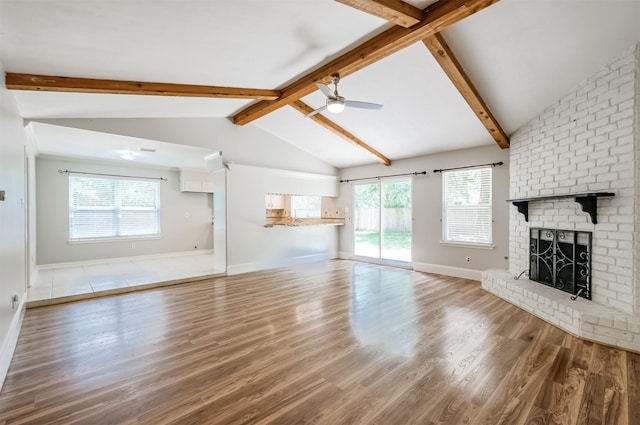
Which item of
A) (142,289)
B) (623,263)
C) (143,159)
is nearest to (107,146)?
(143,159)

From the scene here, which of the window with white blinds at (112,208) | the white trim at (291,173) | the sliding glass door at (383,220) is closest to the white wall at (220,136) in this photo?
the white trim at (291,173)

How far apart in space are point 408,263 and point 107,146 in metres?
6.40

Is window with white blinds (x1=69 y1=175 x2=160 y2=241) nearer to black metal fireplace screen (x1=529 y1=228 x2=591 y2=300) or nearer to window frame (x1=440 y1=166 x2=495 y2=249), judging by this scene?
window frame (x1=440 y1=166 x2=495 y2=249)

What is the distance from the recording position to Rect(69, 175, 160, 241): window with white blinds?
6637 millimetres

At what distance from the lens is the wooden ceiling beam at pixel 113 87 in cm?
284

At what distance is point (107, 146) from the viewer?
17.5ft

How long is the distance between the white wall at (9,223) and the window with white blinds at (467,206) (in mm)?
6205

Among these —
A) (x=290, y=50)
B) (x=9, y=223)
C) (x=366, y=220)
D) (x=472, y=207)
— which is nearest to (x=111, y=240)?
(x=9, y=223)

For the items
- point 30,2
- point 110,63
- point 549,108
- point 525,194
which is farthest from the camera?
point 525,194

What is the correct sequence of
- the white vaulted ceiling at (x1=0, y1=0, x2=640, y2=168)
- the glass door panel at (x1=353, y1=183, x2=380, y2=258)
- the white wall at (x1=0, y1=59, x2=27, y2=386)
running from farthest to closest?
the glass door panel at (x1=353, y1=183, x2=380, y2=258)
the white wall at (x1=0, y1=59, x2=27, y2=386)
the white vaulted ceiling at (x1=0, y1=0, x2=640, y2=168)

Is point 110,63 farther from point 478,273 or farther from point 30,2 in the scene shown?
point 478,273

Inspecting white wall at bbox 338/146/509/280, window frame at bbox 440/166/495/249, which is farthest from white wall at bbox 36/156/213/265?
window frame at bbox 440/166/495/249

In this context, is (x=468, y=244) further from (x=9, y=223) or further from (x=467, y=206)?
(x=9, y=223)

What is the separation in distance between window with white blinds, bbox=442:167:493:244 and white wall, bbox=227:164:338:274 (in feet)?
10.1
